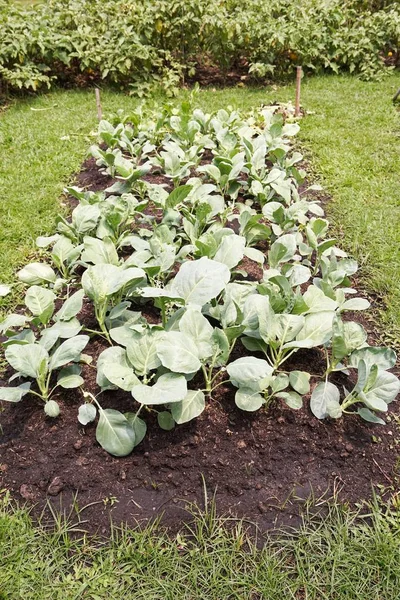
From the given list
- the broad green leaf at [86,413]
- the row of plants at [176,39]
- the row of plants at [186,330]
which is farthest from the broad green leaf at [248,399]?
the row of plants at [176,39]

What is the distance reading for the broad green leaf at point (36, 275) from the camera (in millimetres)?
2666

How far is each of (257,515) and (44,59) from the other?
22.7 feet

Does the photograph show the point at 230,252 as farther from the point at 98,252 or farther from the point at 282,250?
the point at 98,252

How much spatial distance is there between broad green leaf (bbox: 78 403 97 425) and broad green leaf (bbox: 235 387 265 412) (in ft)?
1.91

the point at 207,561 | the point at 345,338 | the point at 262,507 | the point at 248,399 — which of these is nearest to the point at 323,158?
the point at 345,338

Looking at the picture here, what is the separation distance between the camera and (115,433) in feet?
6.24

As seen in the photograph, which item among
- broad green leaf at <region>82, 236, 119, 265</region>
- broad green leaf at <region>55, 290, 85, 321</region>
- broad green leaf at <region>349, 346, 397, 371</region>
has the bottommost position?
broad green leaf at <region>349, 346, 397, 371</region>

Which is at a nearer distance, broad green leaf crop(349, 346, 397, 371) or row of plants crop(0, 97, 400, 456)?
row of plants crop(0, 97, 400, 456)

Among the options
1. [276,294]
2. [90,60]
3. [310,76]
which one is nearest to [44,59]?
[90,60]

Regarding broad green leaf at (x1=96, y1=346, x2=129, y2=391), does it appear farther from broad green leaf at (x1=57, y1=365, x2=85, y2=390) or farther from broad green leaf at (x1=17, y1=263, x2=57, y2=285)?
broad green leaf at (x1=17, y1=263, x2=57, y2=285)

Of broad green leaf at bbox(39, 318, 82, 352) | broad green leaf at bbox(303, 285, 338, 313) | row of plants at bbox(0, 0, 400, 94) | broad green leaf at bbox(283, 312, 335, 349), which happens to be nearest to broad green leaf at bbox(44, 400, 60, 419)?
broad green leaf at bbox(39, 318, 82, 352)

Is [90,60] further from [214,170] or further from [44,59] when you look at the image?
[214,170]

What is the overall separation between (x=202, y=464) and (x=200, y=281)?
771 millimetres

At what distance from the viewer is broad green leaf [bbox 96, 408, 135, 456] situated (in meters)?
1.89
